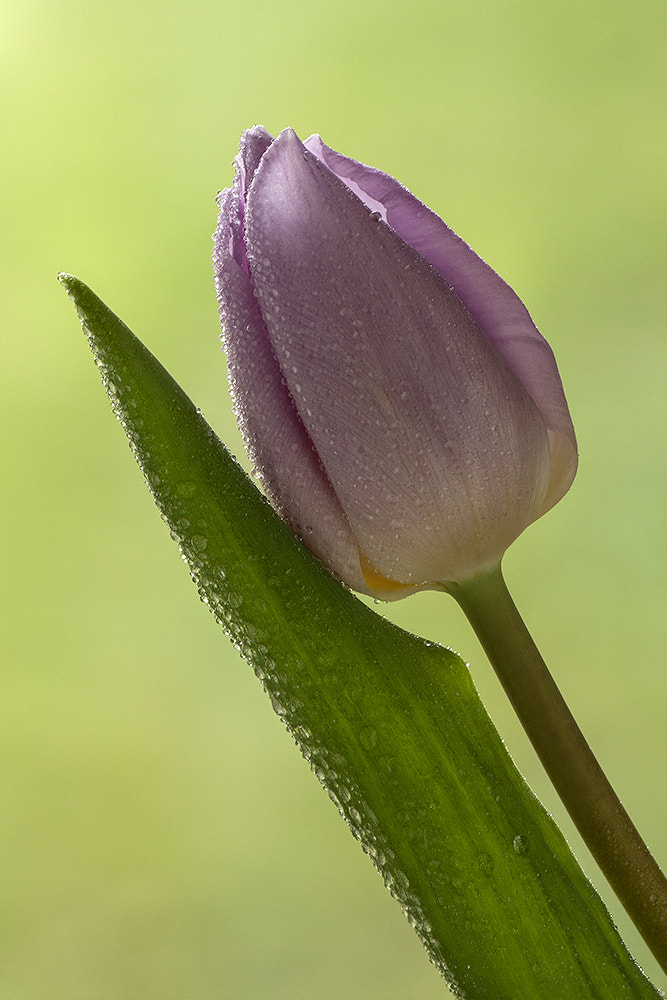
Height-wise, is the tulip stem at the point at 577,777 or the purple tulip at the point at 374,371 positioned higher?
the purple tulip at the point at 374,371

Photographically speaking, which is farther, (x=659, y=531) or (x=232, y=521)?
(x=659, y=531)

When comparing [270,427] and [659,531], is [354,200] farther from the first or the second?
[659,531]

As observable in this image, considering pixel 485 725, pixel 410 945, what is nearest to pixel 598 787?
pixel 485 725

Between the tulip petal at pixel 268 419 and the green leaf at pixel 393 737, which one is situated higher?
the tulip petal at pixel 268 419

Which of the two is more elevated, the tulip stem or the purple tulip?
the purple tulip
